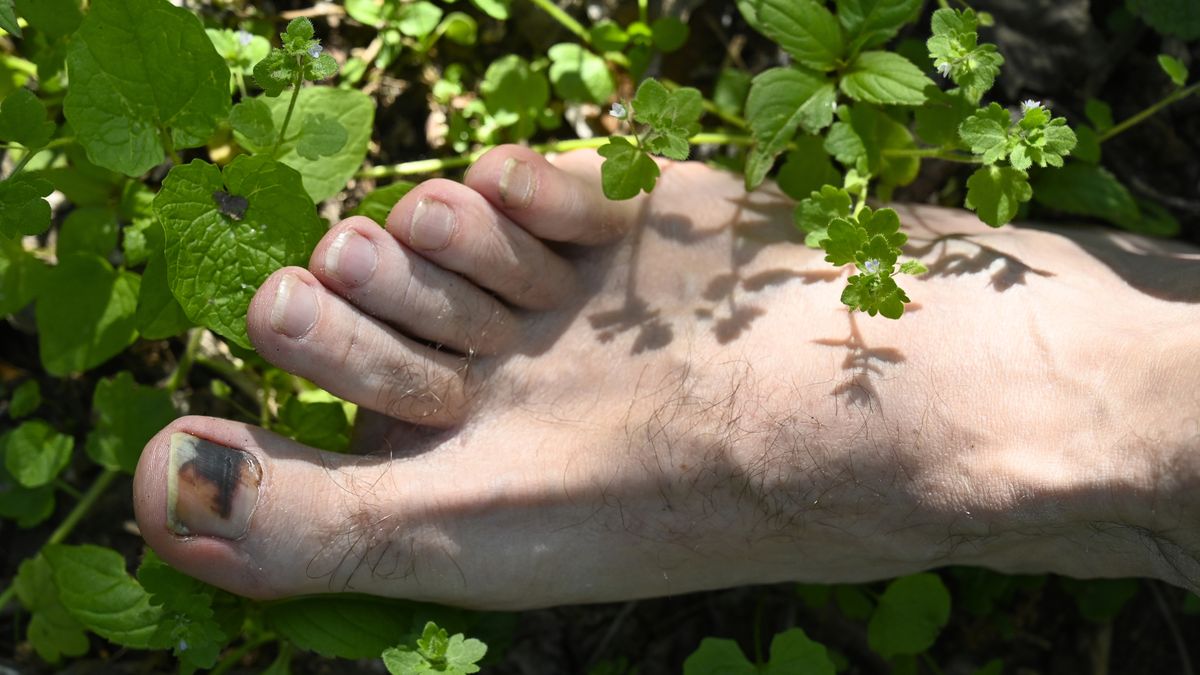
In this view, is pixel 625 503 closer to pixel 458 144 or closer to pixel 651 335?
pixel 651 335

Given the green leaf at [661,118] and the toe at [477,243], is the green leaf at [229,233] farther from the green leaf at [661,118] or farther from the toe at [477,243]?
the green leaf at [661,118]

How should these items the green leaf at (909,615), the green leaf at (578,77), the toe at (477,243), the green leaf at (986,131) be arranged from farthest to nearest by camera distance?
the green leaf at (578,77) < the green leaf at (909,615) < the toe at (477,243) < the green leaf at (986,131)

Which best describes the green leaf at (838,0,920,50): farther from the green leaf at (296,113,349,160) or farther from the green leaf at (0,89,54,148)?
the green leaf at (0,89,54,148)

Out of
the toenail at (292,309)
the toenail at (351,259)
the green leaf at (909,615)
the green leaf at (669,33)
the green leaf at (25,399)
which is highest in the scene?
the green leaf at (669,33)

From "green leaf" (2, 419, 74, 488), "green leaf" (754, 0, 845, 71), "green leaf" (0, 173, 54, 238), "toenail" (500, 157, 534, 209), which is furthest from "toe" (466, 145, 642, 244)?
"green leaf" (2, 419, 74, 488)

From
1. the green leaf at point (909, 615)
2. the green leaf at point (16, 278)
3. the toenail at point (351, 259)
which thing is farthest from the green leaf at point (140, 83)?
the green leaf at point (909, 615)

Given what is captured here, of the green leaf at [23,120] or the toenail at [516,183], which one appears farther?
the toenail at [516,183]

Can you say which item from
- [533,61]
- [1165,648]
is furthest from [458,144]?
[1165,648]
